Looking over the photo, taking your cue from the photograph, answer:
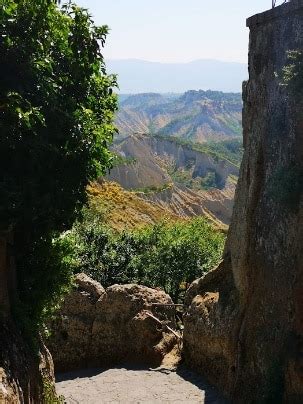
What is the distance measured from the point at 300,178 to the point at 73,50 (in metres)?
7.53

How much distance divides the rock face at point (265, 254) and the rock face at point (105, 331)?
3.01m

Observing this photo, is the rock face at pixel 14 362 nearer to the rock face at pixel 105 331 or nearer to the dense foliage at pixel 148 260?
the rock face at pixel 105 331

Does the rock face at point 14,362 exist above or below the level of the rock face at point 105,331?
above

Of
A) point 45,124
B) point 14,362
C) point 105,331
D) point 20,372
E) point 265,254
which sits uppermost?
point 45,124

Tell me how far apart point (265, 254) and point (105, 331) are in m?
9.24

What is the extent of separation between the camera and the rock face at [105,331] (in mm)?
23578

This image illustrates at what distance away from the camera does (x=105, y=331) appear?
78.1 ft

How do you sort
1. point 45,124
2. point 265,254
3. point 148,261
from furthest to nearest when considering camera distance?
point 148,261
point 265,254
point 45,124

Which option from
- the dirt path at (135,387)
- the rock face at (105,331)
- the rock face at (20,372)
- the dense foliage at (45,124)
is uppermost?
the dense foliage at (45,124)

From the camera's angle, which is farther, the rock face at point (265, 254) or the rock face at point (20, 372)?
the rock face at point (265, 254)

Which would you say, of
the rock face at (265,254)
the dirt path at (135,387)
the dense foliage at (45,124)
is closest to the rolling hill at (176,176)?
the dirt path at (135,387)

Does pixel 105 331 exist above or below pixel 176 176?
above

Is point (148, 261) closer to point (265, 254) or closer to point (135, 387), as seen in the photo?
point (135, 387)

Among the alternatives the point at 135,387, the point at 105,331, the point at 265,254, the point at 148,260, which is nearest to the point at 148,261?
the point at 148,260
